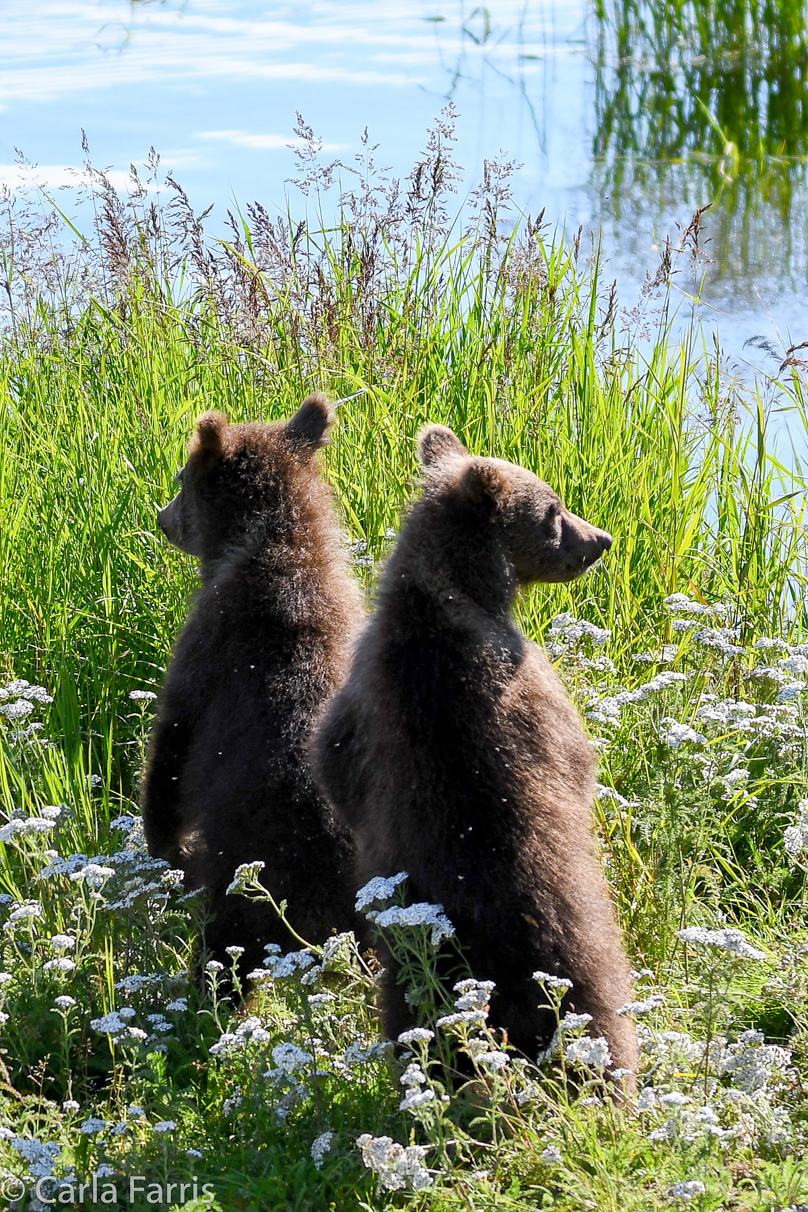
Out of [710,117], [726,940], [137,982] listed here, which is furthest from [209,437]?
[710,117]

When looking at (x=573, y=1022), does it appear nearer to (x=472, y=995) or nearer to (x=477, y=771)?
(x=472, y=995)

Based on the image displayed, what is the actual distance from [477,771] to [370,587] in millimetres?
1961

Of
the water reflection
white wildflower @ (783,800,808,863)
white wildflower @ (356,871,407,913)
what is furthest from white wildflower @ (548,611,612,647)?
the water reflection

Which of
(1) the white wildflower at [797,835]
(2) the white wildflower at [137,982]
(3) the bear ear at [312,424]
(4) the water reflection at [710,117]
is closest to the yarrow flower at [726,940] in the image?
(1) the white wildflower at [797,835]

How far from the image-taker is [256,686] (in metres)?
4.24

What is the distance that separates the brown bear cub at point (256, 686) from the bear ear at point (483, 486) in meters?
0.77

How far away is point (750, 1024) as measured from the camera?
3949mm

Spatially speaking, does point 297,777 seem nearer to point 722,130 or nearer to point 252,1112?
point 252,1112

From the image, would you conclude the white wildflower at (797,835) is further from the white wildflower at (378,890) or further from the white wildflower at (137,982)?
the white wildflower at (137,982)

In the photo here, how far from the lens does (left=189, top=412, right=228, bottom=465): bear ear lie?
15.0ft

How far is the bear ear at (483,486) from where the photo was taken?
379cm

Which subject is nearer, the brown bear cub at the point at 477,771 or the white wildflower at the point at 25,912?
the brown bear cub at the point at 477,771

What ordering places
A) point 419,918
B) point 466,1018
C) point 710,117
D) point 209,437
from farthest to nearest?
point 710,117 < point 209,437 < point 419,918 < point 466,1018

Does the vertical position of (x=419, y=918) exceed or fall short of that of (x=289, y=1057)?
it exceeds it
